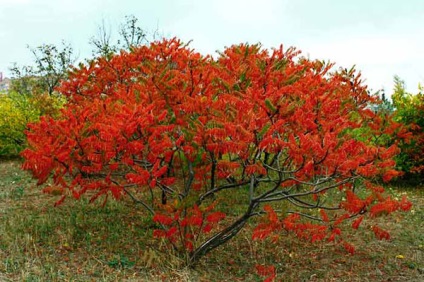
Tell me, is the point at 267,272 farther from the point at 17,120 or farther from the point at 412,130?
the point at 17,120

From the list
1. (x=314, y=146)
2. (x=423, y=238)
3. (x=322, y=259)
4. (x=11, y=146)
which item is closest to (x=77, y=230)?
(x=322, y=259)

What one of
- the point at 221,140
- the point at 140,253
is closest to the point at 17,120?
the point at 140,253

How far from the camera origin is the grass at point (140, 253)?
5.52 metres

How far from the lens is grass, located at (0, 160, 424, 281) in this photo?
18.1ft

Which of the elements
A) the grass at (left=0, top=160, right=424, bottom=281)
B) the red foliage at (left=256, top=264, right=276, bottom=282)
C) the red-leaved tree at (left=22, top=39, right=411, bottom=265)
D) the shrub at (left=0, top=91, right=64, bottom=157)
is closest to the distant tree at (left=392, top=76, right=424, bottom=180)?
the grass at (left=0, top=160, right=424, bottom=281)

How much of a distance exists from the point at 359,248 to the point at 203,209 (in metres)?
2.71

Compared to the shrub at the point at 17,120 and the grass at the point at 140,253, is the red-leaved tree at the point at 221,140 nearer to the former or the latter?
the grass at the point at 140,253

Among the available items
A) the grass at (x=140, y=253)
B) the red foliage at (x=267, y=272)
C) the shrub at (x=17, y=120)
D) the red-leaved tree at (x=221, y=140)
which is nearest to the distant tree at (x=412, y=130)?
the grass at (x=140, y=253)

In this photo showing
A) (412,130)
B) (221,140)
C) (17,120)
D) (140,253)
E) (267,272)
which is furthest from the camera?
(17,120)

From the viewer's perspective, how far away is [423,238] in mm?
7434

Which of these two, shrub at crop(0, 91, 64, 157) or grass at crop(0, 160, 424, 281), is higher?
shrub at crop(0, 91, 64, 157)

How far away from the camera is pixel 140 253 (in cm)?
603

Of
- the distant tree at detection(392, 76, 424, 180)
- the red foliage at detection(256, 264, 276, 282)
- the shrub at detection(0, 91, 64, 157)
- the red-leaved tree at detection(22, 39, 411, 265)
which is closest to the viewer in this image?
the red-leaved tree at detection(22, 39, 411, 265)

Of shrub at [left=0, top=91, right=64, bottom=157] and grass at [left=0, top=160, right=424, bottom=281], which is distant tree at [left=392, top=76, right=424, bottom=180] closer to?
grass at [left=0, top=160, right=424, bottom=281]
